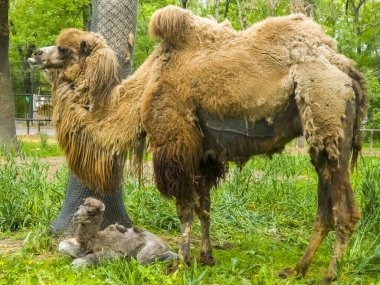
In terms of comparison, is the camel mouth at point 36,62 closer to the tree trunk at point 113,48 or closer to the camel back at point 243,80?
the tree trunk at point 113,48

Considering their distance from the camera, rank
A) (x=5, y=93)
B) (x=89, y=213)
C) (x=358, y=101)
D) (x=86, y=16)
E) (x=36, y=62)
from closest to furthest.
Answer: (x=358, y=101) → (x=89, y=213) → (x=36, y=62) → (x=5, y=93) → (x=86, y=16)

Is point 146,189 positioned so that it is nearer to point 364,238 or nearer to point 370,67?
point 364,238

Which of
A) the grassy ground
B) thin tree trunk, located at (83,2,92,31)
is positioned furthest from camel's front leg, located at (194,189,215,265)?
thin tree trunk, located at (83,2,92,31)

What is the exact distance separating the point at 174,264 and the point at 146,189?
2.97m

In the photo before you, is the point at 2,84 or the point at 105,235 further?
the point at 2,84

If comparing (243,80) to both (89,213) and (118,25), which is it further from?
(118,25)

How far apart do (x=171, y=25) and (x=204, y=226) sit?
204cm

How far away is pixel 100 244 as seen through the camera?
5445 mm

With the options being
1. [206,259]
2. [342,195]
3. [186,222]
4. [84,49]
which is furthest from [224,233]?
[84,49]

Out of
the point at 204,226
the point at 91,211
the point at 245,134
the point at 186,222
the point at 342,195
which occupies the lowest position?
the point at 204,226

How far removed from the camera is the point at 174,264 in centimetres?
522

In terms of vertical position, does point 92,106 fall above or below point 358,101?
below

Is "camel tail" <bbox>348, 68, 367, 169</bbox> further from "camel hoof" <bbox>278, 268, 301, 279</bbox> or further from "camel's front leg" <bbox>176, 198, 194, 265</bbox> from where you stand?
"camel's front leg" <bbox>176, 198, 194, 265</bbox>

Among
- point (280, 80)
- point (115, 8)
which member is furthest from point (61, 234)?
point (280, 80)
